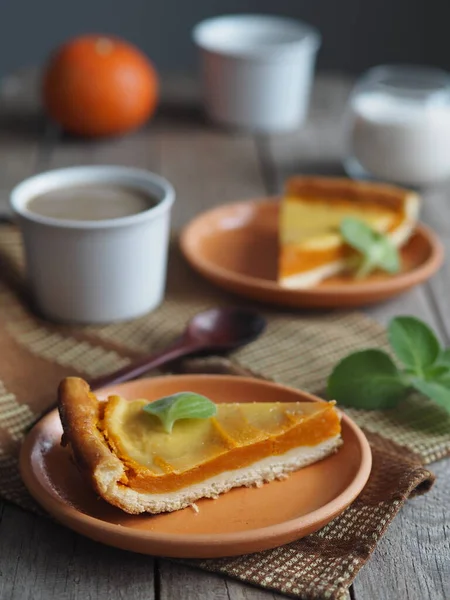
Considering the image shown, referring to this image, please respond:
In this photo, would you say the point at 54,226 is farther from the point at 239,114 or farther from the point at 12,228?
the point at 239,114

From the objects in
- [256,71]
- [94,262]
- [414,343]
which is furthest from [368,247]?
[256,71]

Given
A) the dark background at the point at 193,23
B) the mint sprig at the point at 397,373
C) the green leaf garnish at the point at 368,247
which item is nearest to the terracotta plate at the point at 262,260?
the green leaf garnish at the point at 368,247

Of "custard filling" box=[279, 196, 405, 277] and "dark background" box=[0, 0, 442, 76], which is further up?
"custard filling" box=[279, 196, 405, 277]

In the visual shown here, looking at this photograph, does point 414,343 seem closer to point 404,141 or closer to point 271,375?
point 271,375

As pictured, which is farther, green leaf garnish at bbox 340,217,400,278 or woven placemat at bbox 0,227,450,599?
green leaf garnish at bbox 340,217,400,278

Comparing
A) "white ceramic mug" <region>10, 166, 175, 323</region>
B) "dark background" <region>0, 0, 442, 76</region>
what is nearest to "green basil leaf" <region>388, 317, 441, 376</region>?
"white ceramic mug" <region>10, 166, 175, 323</region>

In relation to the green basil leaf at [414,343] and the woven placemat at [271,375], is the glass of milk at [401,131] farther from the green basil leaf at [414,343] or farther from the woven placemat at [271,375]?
the green basil leaf at [414,343]

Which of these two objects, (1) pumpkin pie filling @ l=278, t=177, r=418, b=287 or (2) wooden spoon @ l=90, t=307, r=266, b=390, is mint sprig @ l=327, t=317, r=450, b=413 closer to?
(2) wooden spoon @ l=90, t=307, r=266, b=390
